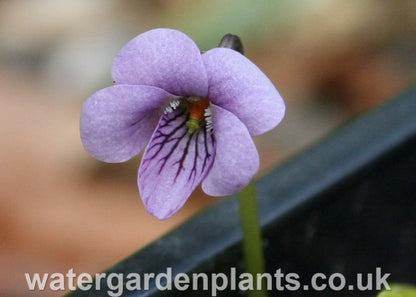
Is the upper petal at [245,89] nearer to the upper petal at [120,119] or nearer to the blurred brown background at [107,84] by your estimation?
the upper petal at [120,119]

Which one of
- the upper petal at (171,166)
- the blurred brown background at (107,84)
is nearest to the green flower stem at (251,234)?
the upper petal at (171,166)

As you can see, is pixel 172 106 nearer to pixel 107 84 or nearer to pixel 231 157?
pixel 231 157

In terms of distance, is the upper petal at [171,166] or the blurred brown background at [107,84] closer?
the upper petal at [171,166]

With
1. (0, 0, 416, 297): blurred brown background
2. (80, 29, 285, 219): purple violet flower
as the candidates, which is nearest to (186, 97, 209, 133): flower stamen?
(80, 29, 285, 219): purple violet flower

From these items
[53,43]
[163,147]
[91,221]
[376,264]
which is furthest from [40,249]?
[163,147]

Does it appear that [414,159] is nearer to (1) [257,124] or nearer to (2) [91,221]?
(1) [257,124]

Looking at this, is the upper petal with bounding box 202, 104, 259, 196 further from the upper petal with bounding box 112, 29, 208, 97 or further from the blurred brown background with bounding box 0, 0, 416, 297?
→ the blurred brown background with bounding box 0, 0, 416, 297

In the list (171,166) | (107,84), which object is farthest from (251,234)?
(107,84)
